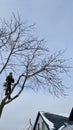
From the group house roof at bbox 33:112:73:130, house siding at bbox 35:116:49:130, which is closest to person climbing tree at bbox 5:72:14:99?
house roof at bbox 33:112:73:130

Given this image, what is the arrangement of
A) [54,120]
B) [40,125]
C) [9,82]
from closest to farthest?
[9,82], [54,120], [40,125]

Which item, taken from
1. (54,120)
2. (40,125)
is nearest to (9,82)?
(54,120)

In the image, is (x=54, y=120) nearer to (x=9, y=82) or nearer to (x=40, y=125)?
(x=40, y=125)

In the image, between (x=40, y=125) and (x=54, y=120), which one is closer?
(x=54, y=120)

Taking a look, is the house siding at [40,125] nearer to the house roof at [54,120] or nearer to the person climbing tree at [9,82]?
the house roof at [54,120]

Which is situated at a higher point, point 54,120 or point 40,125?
point 54,120

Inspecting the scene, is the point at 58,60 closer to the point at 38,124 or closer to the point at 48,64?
the point at 48,64

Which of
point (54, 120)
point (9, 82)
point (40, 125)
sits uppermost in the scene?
point (9, 82)

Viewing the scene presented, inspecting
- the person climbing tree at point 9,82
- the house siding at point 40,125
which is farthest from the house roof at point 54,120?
the person climbing tree at point 9,82

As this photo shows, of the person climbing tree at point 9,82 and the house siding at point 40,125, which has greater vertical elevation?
the person climbing tree at point 9,82

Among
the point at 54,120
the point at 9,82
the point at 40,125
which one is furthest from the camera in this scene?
the point at 40,125

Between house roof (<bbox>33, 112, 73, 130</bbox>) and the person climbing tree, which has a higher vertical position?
the person climbing tree

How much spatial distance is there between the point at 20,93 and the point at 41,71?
6.33 feet

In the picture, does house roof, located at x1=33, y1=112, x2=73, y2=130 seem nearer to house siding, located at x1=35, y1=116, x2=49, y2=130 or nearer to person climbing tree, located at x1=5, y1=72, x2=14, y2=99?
house siding, located at x1=35, y1=116, x2=49, y2=130
